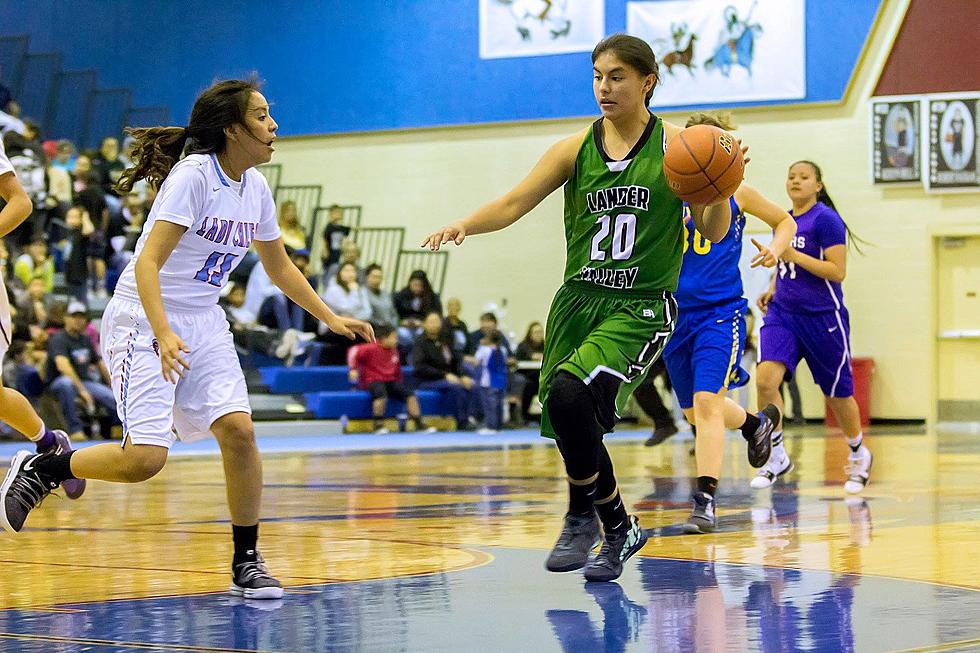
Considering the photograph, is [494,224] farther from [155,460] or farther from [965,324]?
[965,324]

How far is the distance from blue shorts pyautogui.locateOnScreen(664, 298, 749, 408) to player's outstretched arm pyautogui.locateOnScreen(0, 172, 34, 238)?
292 cm

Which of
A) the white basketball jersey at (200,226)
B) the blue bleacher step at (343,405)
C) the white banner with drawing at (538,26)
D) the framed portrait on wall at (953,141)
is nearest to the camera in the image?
the white basketball jersey at (200,226)

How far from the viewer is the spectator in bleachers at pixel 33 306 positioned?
557 inches

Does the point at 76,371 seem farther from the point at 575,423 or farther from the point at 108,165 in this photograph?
the point at 575,423

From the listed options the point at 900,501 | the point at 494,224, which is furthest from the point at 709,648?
the point at 900,501

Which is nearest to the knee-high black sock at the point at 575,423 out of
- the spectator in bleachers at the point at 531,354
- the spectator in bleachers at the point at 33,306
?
the spectator in bleachers at the point at 33,306

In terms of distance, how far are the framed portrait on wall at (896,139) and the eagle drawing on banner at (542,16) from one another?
13.7ft

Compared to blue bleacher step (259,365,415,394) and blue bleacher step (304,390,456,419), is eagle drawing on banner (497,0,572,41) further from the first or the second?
blue bleacher step (304,390,456,419)

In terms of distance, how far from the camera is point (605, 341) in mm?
4598

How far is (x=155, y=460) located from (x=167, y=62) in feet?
59.0

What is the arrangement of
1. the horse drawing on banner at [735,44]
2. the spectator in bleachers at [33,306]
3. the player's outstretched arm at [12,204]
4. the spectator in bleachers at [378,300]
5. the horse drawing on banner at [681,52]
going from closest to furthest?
the player's outstretched arm at [12,204] → the spectator in bleachers at [33,306] → the spectator in bleachers at [378,300] → the horse drawing on banner at [735,44] → the horse drawing on banner at [681,52]

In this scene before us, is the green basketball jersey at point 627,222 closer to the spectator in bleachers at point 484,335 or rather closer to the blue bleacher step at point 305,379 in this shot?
the blue bleacher step at point 305,379

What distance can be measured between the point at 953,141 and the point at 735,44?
9.68ft

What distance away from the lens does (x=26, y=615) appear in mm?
4082
